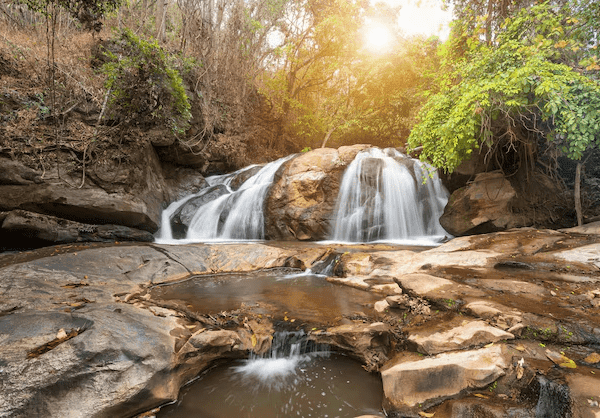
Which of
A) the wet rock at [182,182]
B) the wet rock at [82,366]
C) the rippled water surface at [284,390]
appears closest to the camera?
the wet rock at [82,366]

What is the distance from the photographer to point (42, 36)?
1012 centimetres

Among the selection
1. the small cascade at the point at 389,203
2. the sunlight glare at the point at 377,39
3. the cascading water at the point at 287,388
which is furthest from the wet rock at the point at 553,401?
the sunlight glare at the point at 377,39

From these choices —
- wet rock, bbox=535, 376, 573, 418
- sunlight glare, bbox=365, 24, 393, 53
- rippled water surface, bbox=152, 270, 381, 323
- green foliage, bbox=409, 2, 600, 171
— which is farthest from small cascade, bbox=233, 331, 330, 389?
sunlight glare, bbox=365, 24, 393, 53

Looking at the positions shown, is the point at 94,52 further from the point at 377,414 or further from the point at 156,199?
the point at 377,414

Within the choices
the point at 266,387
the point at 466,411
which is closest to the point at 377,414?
the point at 466,411

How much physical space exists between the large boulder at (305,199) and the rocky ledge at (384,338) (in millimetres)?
4772

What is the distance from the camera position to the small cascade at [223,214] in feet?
32.8

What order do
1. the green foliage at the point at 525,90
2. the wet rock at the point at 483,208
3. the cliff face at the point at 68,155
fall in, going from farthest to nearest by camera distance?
the wet rock at the point at 483,208 < the cliff face at the point at 68,155 < the green foliage at the point at 525,90

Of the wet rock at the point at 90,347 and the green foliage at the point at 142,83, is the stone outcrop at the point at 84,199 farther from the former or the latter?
the wet rock at the point at 90,347

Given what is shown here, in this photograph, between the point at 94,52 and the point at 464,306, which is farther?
the point at 94,52

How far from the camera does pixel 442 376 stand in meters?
2.37

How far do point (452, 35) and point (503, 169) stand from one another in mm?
4531

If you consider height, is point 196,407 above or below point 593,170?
below

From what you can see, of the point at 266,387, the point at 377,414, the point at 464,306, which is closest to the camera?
the point at 377,414
